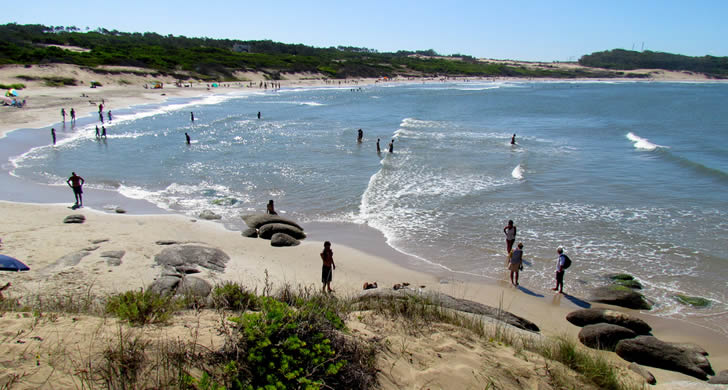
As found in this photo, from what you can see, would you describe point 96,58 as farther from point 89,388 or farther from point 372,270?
point 89,388

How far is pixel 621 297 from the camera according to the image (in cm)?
1087

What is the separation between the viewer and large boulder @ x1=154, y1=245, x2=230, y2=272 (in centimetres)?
1171

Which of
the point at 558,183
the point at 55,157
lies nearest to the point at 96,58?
the point at 55,157

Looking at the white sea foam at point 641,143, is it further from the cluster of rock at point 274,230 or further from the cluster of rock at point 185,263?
the cluster of rock at point 185,263

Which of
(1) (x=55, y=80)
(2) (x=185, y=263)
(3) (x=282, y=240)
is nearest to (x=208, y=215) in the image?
(3) (x=282, y=240)

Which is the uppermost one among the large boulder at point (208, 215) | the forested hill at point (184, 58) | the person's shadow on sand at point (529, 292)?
the forested hill at point (184, 58)

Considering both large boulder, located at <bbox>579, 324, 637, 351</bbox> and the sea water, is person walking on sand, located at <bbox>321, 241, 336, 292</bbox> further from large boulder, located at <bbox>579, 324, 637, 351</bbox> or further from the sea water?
large boulder, located at <bbox>579, 324, 637, 351</bbox>

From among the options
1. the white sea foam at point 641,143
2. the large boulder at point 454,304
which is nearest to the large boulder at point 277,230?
the large boulder at point 454,304

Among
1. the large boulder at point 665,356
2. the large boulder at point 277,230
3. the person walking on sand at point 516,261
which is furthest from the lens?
the large boulder at point 277,230

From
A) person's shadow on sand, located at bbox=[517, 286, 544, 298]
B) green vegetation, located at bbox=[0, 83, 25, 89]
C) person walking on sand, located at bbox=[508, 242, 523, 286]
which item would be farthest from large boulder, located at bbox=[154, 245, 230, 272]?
green vegetation, located at bbox=[0, 83, 25, 89]

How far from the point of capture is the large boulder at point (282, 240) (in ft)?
46.0

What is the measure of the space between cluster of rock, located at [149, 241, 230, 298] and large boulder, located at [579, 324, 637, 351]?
8221mm

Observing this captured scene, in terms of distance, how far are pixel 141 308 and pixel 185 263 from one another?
616 cm

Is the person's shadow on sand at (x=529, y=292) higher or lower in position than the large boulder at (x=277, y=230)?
lower
